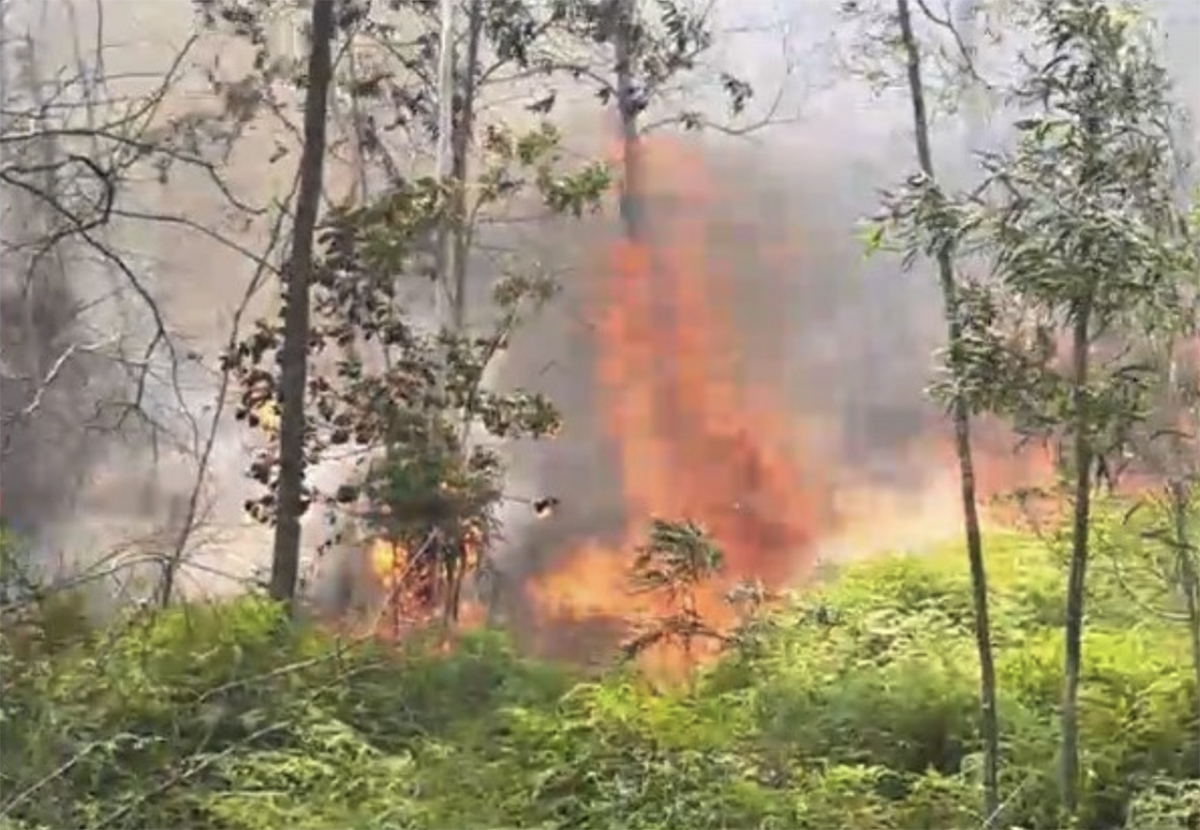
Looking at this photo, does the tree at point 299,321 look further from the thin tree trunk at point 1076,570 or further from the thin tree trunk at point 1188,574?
the thin tree trunk at point 1188,574

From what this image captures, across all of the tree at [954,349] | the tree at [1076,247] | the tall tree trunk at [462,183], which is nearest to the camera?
the tree at [1076,247]

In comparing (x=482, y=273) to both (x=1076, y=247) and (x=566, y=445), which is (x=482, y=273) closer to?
(x=566, y=445)

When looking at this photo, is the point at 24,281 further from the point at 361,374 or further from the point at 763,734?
the point at 763,734

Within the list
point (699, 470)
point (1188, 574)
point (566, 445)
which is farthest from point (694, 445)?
point (1188, 574)

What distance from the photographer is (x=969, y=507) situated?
11.2ft

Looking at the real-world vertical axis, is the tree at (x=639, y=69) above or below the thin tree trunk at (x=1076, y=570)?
above

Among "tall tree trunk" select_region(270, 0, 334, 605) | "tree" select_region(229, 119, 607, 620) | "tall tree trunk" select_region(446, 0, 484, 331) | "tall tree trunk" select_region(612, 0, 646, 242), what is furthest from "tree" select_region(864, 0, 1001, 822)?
"tall tree trunk" select_region(270, 0, 334, 605)

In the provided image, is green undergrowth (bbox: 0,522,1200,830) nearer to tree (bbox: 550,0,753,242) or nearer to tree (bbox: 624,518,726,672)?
tree (bbox: 624,518,726,672)

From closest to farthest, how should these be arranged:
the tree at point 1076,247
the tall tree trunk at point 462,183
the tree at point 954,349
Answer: the tree at point 1076,247, the tree at point 954,349, the tall tree trunk at point 462,183

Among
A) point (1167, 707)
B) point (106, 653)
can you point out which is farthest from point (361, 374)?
point (1167, 707)

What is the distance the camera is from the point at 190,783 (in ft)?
11.2

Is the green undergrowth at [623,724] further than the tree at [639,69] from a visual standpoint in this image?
No

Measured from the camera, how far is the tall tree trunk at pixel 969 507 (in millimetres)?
3373

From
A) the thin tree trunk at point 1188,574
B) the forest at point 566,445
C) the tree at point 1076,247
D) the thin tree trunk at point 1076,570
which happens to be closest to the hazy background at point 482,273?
the forest at point 566,445
